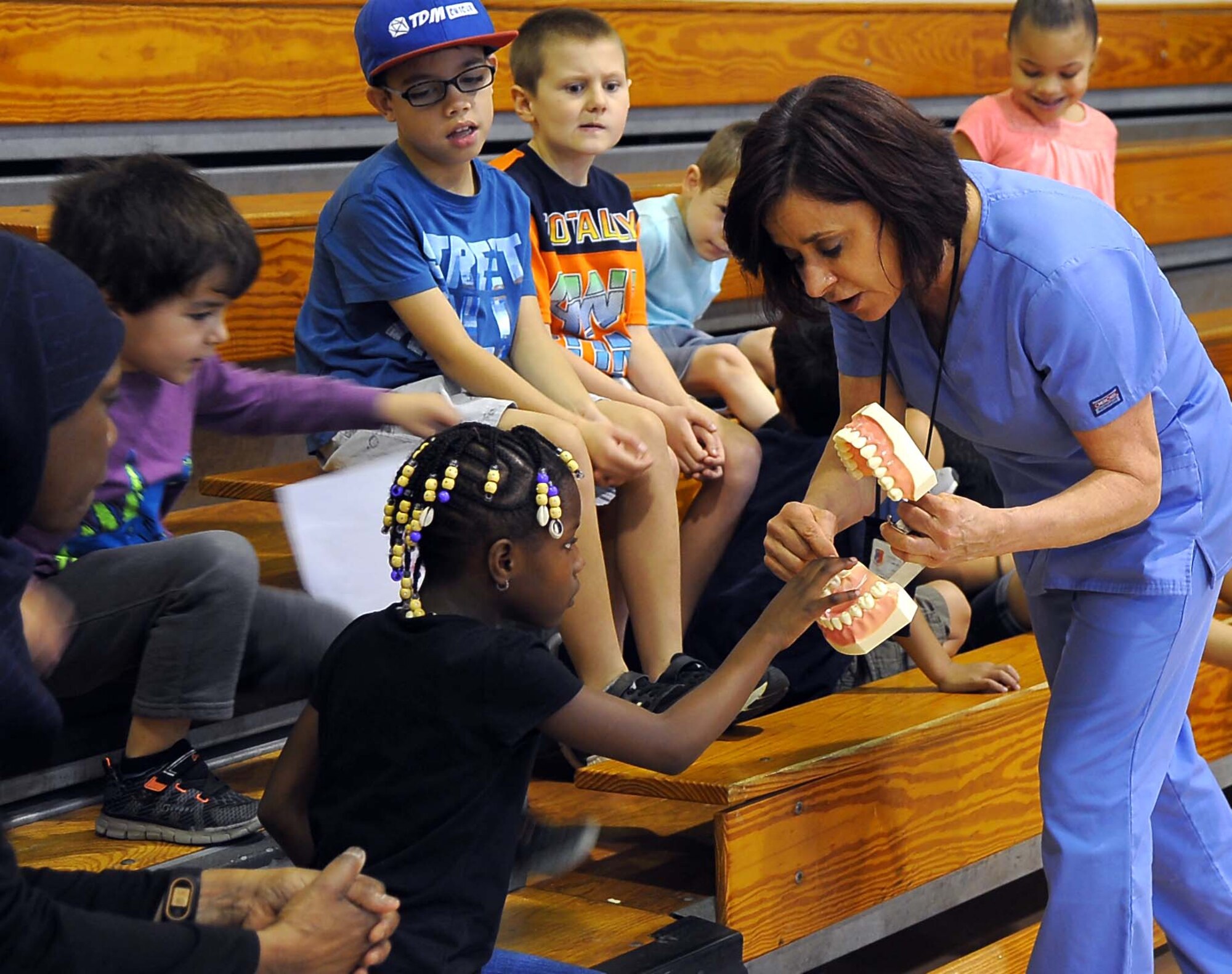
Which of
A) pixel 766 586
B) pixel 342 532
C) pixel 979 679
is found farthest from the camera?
pixel 766 586

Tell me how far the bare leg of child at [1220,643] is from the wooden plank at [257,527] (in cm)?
143

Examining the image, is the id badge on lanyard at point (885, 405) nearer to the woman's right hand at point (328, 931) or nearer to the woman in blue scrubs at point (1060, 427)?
the woman in blue scrubs at point (1060, 427)

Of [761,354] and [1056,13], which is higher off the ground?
[1056,13]

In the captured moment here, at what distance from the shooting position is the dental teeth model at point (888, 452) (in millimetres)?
1505

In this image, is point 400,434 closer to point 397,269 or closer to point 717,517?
point 397,269

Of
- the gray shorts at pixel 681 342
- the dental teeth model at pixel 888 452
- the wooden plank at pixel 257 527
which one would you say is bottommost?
the wooden plank at pixel 257 527

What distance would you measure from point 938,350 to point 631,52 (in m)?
2.08

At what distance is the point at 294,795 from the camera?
4.95 ft

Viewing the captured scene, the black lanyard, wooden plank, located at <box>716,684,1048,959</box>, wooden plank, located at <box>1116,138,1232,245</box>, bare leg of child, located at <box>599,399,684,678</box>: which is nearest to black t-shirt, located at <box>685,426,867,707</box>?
bare leg of child, located at <box>599,399,684,678</box>

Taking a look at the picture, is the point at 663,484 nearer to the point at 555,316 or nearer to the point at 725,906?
the point at 555,316

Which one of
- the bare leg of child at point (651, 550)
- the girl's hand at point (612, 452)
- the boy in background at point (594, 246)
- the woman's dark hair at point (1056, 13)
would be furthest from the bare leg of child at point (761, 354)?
the woman's dark hair at point (1056, 13)

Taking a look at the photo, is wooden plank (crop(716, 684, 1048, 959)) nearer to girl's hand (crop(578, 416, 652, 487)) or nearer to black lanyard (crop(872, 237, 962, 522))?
black lanyard (crop(872, 237, 962, 522))

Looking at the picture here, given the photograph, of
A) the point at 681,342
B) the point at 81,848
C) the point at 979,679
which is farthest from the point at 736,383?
the point at 81,848

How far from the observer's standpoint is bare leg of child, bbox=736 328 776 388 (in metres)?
2.99
